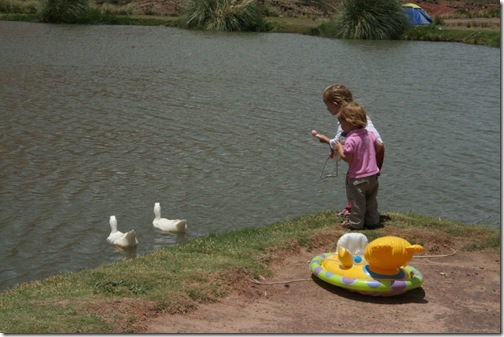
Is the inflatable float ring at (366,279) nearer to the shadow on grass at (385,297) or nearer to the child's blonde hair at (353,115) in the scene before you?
the shadow on grass at (385,297)

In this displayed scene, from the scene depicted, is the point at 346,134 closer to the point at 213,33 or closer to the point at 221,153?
the point at 221,153

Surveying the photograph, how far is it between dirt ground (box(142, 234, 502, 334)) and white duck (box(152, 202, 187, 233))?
199 cm

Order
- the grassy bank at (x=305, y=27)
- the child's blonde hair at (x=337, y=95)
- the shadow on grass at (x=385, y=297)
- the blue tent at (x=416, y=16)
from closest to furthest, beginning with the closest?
the shadow on grass at (x=385, y=297)
the child's blonde hair at (x=337, y=95)
the grassy bank at (x=305, y=27)
the blue tent at (x=416, y=16)

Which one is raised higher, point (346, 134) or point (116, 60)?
point (346, 134)

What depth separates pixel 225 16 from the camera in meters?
33.2

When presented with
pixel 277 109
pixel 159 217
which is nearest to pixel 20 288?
pixel 159 217

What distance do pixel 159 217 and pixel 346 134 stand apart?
2317 millimetres

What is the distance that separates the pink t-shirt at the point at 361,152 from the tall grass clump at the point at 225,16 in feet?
83.6

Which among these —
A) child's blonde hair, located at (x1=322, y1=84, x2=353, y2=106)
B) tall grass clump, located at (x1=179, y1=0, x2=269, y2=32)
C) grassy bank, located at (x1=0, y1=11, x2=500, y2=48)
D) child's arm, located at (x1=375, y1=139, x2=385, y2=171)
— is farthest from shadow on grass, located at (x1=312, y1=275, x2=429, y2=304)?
tall grass clump, located at (x1=179, y1=0, x2=269, y2=32)

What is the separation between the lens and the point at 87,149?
12805 millimetres

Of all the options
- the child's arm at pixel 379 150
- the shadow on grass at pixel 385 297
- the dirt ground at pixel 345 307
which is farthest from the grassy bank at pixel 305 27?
the shadow on grass at pixel 385 297

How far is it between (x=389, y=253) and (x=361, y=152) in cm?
178

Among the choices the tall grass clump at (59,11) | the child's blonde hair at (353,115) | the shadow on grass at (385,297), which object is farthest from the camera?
the tall grass clump at (59,11)

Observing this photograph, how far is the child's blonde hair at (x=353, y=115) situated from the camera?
25.9 feet
